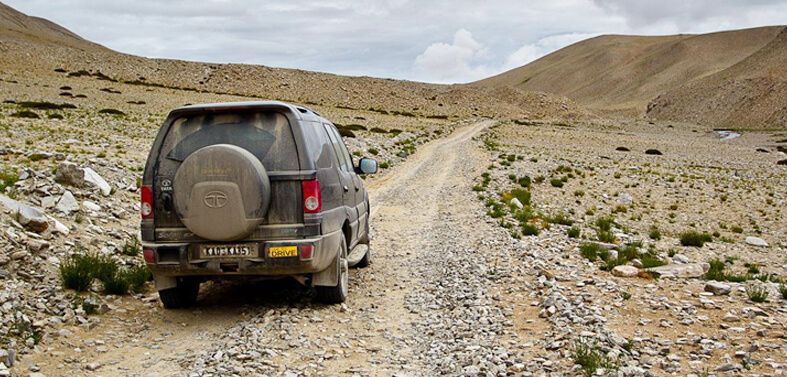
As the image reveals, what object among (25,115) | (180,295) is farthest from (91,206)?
(25,115)

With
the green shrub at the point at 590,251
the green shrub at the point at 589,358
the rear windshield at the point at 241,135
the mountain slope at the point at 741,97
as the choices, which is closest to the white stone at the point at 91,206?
the rear windshield at the point at 241,135

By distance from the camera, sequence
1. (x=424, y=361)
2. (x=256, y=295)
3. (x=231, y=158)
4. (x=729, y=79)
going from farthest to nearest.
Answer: (x=729, y=79) → (x=256, y=295) → (x=231, y=158) → (x=424, y=361)

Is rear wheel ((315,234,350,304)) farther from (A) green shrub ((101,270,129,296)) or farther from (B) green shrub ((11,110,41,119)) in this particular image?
(B) green shrub ((11,110,41,119))

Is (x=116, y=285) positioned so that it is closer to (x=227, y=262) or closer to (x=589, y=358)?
(x=227, y=262)

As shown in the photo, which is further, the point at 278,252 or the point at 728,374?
the point at 278,252

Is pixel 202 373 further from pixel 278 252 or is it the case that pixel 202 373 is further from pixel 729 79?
pixel 729 79

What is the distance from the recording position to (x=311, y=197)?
7.05 m

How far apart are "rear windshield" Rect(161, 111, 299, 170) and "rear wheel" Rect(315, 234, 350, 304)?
1.63 metres

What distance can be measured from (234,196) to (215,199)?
228 mm

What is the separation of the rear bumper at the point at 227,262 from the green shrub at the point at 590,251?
5.73m

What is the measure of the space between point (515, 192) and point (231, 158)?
15.8 metres

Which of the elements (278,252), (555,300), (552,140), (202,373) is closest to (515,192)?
(555,300)

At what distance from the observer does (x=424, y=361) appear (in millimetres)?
6203

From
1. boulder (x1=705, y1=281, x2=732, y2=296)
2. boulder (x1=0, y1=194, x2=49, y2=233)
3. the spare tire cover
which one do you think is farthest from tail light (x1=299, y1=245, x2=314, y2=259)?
boulder (x1=705, y1=281, x2=732, y2=296)
